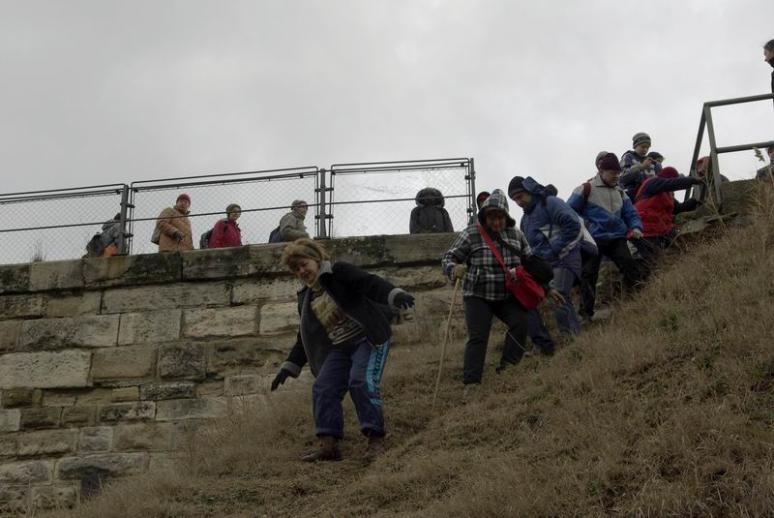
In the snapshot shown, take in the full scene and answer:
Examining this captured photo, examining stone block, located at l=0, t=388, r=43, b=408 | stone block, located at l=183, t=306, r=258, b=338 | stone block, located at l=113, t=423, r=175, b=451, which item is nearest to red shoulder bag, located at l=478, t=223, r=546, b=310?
stone block, located at l=183, t=306, r=258, b=338

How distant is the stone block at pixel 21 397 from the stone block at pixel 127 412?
2.56ft

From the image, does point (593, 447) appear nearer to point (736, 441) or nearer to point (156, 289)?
point (736, 441)

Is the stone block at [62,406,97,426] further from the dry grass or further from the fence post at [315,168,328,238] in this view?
the fence post at [315,168,328,238]

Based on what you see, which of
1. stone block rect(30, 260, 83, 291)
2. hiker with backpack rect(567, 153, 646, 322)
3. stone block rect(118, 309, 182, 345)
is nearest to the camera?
hiker with backpack rect(567, 153, 646, 322)

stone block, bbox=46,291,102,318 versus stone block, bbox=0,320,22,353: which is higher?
stone block, bbox=46,291,102,318

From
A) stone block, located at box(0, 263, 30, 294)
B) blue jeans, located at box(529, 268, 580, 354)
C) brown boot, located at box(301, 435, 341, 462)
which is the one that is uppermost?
stone block, located at box(0, 263, 30, 294)

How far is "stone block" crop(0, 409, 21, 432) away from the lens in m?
9.70

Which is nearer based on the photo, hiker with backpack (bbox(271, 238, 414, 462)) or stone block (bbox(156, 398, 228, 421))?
hiker with backpack (bbox(271, 238, 414, 462))

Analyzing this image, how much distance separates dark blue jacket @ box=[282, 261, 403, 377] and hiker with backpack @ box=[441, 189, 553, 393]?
927mm

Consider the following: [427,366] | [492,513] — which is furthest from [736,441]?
[427,366]

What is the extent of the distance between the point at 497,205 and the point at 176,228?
14.5 feet

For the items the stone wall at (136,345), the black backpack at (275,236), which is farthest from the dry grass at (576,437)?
the black backpack at (275,236)

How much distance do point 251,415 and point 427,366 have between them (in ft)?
5.33

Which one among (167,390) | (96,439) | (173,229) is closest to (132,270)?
(173,229)
